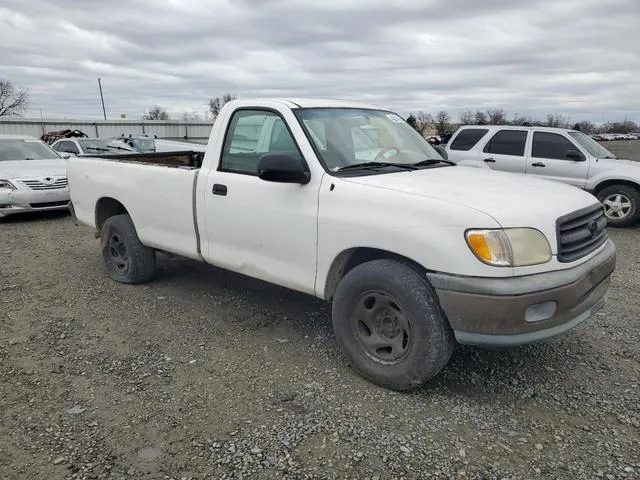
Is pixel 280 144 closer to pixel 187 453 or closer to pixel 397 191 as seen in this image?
pixel 397 191

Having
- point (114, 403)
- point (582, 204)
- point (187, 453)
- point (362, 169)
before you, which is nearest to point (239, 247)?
point (362, 169)

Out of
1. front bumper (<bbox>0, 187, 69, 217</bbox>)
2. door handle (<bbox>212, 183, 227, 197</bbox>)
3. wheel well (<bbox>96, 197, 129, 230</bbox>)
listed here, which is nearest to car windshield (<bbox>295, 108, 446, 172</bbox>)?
door handle (<bbox>212, 183, 227, 197</bbox>)

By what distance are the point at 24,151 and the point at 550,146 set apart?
10.7 meters

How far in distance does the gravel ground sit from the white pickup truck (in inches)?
15.7

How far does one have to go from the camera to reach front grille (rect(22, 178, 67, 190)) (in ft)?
31.7

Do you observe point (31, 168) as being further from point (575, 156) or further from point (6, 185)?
point (575, 156)

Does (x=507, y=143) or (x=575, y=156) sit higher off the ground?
(x=507, y=143)

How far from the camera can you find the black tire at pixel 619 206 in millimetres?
9344

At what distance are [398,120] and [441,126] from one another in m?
37.8

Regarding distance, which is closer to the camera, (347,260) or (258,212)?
(347,260)

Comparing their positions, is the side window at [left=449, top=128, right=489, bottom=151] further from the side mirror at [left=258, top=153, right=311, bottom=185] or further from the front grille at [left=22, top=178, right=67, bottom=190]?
the side mirror at [left=258, top=153, right=311, bottom=185]

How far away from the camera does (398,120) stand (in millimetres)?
4867

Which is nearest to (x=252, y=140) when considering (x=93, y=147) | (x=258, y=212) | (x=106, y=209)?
(x=258, y=212)

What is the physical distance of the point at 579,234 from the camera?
3352 millimetres
